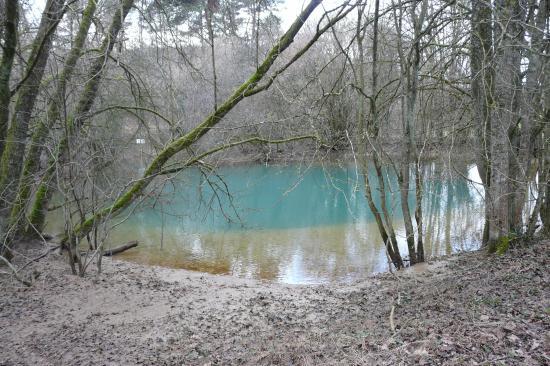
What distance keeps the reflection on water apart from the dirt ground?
1.97 metres

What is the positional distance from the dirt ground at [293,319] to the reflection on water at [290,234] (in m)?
1.97

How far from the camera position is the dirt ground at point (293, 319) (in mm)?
3637

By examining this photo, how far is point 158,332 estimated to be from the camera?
527 cm

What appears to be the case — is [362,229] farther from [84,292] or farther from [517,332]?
[517,332]

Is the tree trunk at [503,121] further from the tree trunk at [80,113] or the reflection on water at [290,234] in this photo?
the tree trunk at [80,113]

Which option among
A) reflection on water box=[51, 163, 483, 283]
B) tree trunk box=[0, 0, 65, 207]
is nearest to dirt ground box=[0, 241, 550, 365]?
tree trunk box=[0, 0, 65, 207]

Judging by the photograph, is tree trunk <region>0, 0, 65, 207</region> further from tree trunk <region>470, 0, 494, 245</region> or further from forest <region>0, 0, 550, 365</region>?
tree trunk <region>470, 0, 494, 245</region>

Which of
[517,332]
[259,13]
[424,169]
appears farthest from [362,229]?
[517,332]

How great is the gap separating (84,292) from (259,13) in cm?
505

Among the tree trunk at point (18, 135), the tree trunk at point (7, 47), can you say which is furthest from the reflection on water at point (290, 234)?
the tree trunk at point (7, 47)

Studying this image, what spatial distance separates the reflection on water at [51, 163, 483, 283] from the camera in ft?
33.8

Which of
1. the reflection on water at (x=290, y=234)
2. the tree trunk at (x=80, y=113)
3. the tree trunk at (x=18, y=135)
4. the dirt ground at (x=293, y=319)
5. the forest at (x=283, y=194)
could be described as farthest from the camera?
the reflection on water at (x=290, y=234)

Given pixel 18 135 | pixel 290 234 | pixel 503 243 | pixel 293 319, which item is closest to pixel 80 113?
pixel 18 135

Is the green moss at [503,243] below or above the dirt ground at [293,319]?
above
